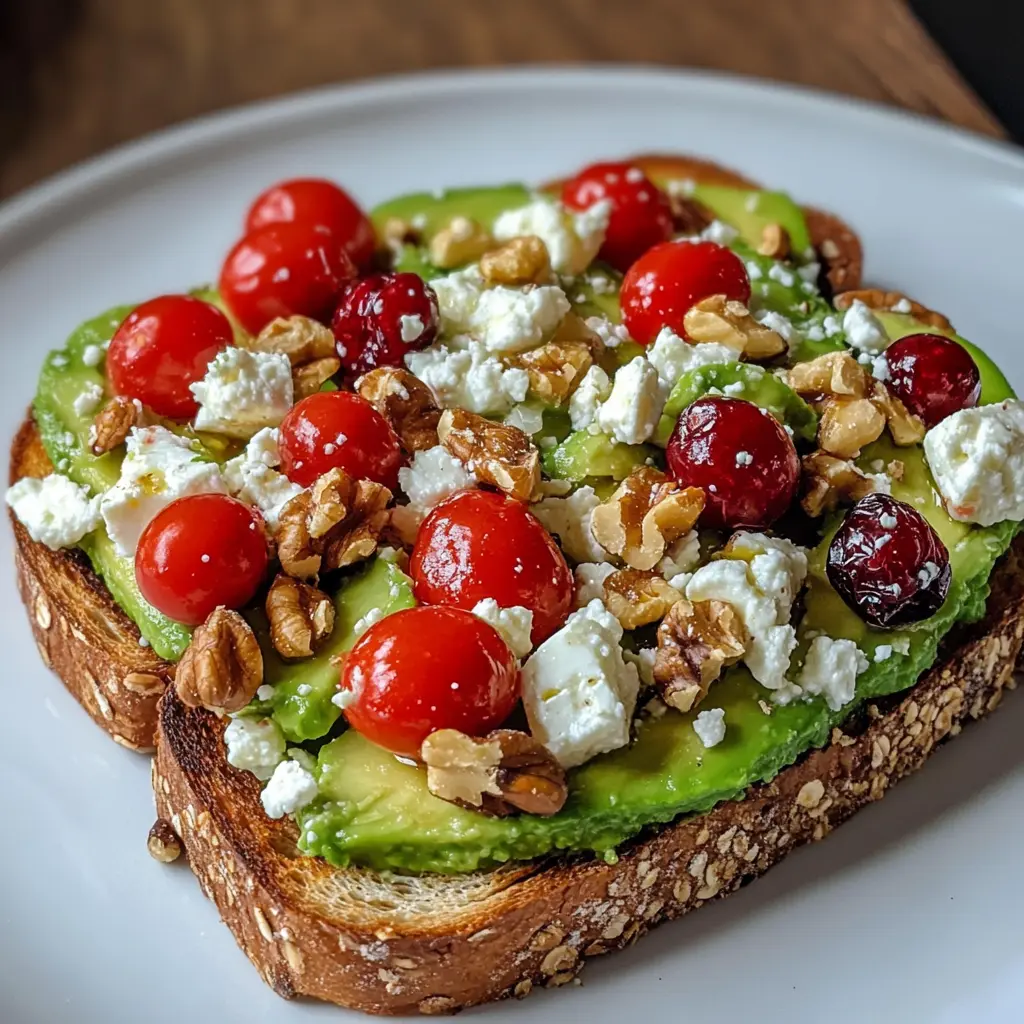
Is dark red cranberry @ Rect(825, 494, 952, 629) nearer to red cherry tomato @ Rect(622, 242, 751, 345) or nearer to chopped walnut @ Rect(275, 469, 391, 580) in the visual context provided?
red cherry tomato @ Rect(622, 242, 751, 345)

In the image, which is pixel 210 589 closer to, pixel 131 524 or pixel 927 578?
pixel 131 524

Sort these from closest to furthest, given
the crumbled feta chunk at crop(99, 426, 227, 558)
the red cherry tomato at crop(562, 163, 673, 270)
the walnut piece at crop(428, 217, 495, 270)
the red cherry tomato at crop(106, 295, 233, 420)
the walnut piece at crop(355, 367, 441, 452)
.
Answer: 1. the crumbled feta chunk at crop(99, 426, 227, 558)
2. the walnut piece at crop(355, 367, 441, 452)
3. the red cherry tomato at crop(106, 295, 233, 420)
4. the walnut piece at crop(428, 217, 495, 270)
5. the red cherry tomato at crop(562, 163, 673, 270)

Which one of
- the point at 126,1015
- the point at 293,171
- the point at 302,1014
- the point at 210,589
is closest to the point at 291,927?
the point at 302,1014

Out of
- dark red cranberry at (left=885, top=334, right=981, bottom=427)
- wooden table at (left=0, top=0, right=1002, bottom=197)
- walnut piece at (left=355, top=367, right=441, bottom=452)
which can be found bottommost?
wooden table at (left=0, top=0, right=1002, bottom=197)

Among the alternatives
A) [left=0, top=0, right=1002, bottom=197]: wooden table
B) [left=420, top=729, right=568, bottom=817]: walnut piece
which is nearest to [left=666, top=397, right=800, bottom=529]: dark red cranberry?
[left=420, top=729, right=568, bottom=817]: walnut piece

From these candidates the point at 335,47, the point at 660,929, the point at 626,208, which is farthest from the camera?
the point at 335,47

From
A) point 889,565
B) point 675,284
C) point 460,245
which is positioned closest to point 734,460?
point 889,565

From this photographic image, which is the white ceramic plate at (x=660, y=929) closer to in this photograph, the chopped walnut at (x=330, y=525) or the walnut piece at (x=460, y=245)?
the chopped walnut at (x=330, y=525)

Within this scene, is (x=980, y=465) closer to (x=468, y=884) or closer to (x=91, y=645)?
(x=468, y=884)
